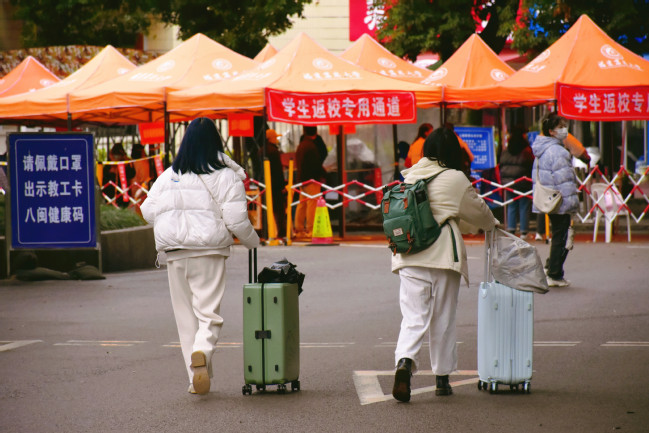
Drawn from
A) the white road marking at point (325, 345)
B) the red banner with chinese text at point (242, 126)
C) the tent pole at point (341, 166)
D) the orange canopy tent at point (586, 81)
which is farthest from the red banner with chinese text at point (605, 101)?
the white road marking at point (325, 345)

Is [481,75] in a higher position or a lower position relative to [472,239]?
higher

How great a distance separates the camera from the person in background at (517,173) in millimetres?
19016

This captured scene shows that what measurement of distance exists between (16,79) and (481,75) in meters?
11.9

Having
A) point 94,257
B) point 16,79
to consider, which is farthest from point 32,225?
point 16,79

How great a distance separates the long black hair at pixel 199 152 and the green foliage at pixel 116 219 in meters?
8.14

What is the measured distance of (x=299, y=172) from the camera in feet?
64.9

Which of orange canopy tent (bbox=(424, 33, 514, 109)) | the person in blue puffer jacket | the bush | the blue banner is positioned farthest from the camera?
orange canopy tent (bbox=(424, 33, 514, 109))

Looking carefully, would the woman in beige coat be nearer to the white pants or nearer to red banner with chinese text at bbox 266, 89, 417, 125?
the white pants

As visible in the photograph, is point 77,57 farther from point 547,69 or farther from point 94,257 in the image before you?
point 94,257

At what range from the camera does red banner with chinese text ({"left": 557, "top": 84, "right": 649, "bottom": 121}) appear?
18938 mm

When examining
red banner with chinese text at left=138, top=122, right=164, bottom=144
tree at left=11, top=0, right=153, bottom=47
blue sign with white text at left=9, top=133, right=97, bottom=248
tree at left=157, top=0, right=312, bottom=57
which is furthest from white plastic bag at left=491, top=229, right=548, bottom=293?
tree at left=11, top=0, right=153, bottom=47

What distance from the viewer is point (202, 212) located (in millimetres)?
7059

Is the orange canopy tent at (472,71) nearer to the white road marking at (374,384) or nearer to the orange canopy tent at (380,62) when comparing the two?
the orange canopy tent at (380,62)

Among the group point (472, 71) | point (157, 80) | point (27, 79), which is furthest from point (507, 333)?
point (27, 79)
